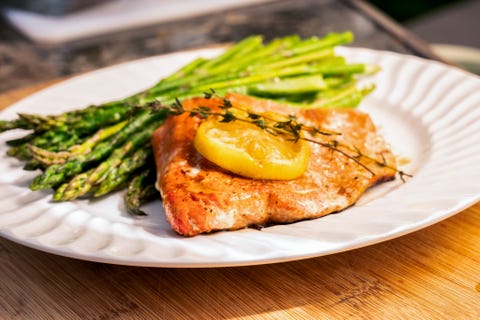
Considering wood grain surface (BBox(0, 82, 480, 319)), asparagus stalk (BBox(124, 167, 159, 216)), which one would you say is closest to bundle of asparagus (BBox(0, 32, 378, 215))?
asparagus stalk (BBox(124, 167, 159, 216))

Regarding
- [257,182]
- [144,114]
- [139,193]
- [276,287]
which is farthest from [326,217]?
[144,114]

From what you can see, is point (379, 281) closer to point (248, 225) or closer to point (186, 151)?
point (248, 225)

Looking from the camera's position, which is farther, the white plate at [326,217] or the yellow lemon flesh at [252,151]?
the yellow lemon flesh at [252,151]

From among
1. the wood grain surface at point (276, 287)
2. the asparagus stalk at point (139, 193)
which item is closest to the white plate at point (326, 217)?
the asparagus stalk at point (139, 193)

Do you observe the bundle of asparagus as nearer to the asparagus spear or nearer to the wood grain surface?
the asparagus spear

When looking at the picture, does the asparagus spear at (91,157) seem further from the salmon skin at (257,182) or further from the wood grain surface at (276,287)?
the wood grain surface at (276,287)

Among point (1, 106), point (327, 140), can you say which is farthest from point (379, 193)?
point (1, 106)
